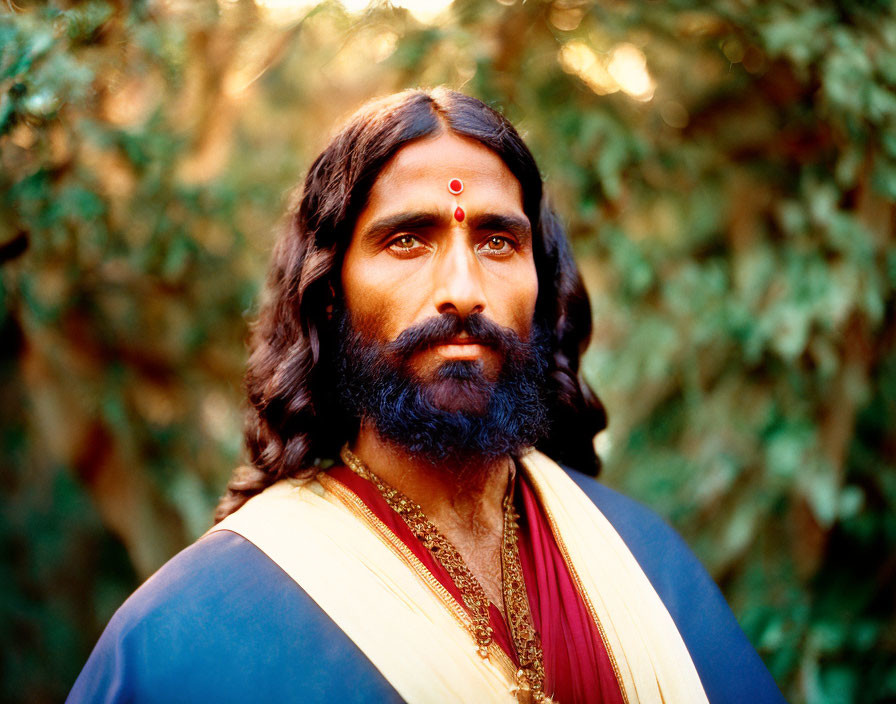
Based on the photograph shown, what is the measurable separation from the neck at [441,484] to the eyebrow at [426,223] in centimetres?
48

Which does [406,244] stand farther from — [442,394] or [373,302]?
[442,394]

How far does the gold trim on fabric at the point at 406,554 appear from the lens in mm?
1592

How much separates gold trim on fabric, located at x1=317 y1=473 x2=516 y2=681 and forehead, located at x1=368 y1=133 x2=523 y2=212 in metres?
0.70

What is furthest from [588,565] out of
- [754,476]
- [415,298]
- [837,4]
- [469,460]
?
[837,4]

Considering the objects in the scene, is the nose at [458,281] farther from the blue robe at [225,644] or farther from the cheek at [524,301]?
the blue robe at [225,644]

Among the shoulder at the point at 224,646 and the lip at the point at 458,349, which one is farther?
the lip at the point at 458,349

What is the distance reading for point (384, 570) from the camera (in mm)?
1601

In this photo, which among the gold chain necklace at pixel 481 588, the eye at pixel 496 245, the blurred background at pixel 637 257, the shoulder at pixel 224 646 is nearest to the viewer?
the shoulder at pixel 224 646

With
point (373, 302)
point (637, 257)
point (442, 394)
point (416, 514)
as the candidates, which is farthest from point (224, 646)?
point (637, 257)

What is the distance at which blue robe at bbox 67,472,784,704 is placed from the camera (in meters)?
1.43

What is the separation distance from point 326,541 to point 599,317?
99.1 inches

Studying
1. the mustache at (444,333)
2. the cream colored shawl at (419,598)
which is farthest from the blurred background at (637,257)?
the mustache at (444,333)

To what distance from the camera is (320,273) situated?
1.84m

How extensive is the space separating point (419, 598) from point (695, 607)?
0.74 m
